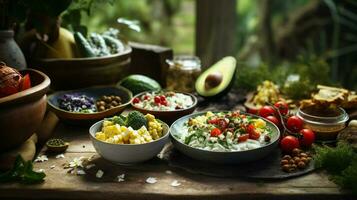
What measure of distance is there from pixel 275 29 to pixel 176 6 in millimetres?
949

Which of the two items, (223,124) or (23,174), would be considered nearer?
(23,174)

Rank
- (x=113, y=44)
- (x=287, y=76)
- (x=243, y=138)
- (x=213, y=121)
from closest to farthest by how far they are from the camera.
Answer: (x=243, y=138)
(x=213, y=121)
(x=113, y=44)
(x=287, y=76)

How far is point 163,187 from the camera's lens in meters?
1.38

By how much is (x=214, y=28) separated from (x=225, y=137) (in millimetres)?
1129

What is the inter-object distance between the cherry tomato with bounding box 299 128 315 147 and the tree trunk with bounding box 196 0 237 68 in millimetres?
1013

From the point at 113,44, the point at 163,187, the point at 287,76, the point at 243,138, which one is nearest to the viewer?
the point at 163,187

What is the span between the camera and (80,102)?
1822 mm

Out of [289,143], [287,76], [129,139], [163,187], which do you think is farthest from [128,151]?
[287,76]

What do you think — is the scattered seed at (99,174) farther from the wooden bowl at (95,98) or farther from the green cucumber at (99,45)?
the green cucumber at (99,45)

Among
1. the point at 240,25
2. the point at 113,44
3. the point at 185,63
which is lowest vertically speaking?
the point at 240,25

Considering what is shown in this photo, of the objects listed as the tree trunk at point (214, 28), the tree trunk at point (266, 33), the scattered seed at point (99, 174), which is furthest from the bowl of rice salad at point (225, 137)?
the tree trunk at point (266, 33)

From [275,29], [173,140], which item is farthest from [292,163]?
[275,29]

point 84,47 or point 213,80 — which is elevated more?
point 84,47

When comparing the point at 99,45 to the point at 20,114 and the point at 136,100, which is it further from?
the point at 20,114
